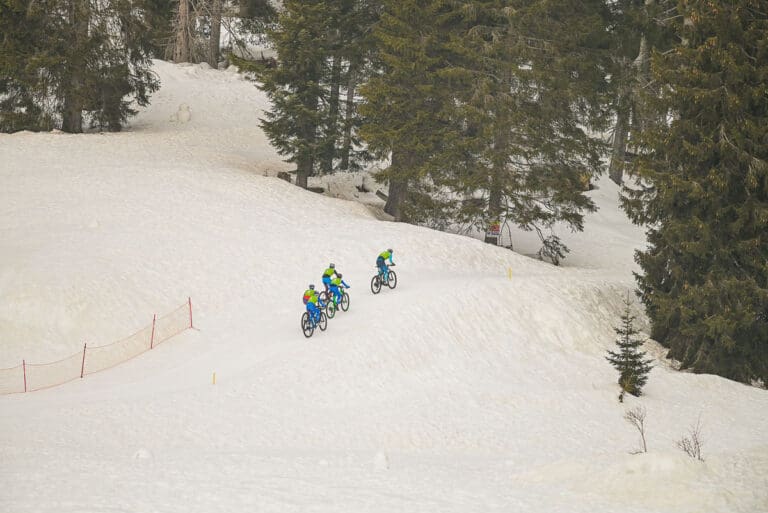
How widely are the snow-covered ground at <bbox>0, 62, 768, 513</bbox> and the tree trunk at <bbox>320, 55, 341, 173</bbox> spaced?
213 centimetres

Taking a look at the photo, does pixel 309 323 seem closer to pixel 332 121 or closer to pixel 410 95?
pixel 410 95

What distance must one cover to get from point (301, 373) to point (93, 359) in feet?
19.6

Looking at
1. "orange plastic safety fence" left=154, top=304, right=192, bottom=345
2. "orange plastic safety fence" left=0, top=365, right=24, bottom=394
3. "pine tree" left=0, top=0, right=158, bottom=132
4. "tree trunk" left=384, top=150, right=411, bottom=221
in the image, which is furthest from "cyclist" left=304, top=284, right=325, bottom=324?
"pine tree" left=0, top=0, right=158, bottom=132

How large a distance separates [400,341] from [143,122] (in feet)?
92.8

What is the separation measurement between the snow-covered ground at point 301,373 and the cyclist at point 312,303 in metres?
0.60

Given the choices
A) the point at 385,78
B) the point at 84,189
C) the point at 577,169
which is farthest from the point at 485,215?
the point at 84,189

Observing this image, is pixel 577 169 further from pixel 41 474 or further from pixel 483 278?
pixel 41 474

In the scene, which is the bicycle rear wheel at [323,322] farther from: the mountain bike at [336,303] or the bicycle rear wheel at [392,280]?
the bicycle rear wheel at [392,280]

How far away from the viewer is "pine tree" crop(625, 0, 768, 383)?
2077 centimetres

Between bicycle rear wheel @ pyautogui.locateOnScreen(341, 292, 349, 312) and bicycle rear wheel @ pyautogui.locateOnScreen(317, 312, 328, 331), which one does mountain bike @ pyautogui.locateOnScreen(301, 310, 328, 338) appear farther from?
bicycle rear wheel @ pyautogui.locateOnScreen(341, 292, 349, 312)

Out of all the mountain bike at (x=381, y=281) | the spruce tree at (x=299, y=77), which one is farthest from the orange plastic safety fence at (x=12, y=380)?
the spruce tree at (x=299, y=77)

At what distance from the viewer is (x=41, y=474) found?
1013 centimetres

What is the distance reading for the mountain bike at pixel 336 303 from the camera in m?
21.7

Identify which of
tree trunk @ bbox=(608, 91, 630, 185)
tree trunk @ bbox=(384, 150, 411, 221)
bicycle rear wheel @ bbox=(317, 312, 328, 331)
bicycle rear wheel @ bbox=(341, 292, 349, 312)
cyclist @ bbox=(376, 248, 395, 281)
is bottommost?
bicycle rear wheel @ bbox=(317, 312, 328, 331)
